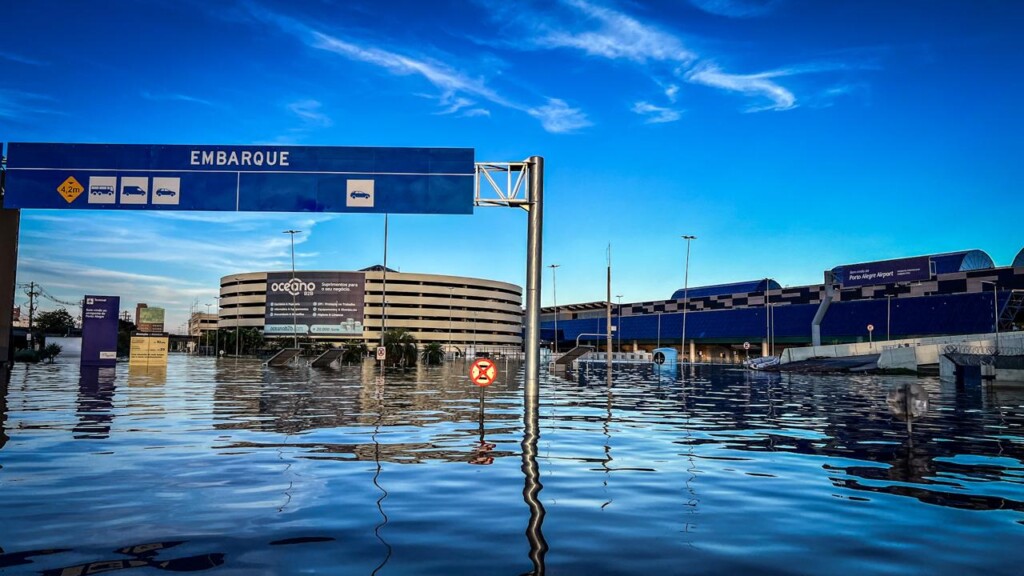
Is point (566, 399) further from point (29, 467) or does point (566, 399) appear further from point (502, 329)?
point (502, 329)

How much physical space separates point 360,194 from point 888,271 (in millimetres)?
64818

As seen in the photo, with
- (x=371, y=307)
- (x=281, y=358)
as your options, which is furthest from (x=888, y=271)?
(x=371, y=307)

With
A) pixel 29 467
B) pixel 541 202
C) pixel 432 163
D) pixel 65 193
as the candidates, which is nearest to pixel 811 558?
pixel 29 467

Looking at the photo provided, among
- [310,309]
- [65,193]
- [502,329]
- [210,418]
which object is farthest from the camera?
[502,329]

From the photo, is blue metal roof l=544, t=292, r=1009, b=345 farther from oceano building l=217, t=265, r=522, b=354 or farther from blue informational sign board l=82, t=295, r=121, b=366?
blue informational sign board l=82, t=295, r=121, b=366

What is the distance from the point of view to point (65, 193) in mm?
24953

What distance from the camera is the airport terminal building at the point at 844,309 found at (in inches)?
3009

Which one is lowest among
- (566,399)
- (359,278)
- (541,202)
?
(566,399)

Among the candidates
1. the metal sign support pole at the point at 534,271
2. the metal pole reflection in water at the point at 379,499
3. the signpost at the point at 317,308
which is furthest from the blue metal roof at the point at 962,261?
the signpost at the point at 317,308

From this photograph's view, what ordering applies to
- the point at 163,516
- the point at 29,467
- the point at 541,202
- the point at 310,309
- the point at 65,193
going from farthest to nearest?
the point at 310,309, the point at 65,193, the point at 541,202, the point at 29,467, the point at 163,516

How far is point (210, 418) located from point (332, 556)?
474 inches

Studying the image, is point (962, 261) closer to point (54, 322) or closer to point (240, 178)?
point (240, 178)

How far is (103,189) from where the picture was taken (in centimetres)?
2498

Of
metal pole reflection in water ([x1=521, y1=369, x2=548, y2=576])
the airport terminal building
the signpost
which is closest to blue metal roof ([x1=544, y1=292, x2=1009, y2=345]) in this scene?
the airport terminal building
